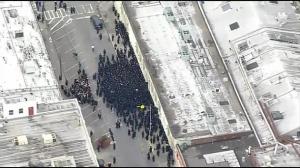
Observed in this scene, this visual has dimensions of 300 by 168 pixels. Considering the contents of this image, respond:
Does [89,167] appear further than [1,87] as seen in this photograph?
No

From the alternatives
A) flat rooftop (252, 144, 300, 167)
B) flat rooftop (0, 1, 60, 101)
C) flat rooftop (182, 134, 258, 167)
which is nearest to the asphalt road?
flat rooftop (0, 1, 60, 101)

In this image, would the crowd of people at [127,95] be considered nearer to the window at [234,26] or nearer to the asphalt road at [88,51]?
the asphalt road at [88,51]

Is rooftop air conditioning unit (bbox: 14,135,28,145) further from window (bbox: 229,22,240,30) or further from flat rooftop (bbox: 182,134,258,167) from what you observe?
window (bbox: 229,22,240,30)

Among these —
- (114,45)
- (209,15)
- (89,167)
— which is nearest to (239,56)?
(209,15)

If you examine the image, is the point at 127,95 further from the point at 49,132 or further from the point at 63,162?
the point at 63,162

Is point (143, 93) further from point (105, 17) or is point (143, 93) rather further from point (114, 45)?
point (105, 17)

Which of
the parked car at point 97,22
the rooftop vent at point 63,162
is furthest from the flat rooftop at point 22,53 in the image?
the rooftop vent at point 63,162
